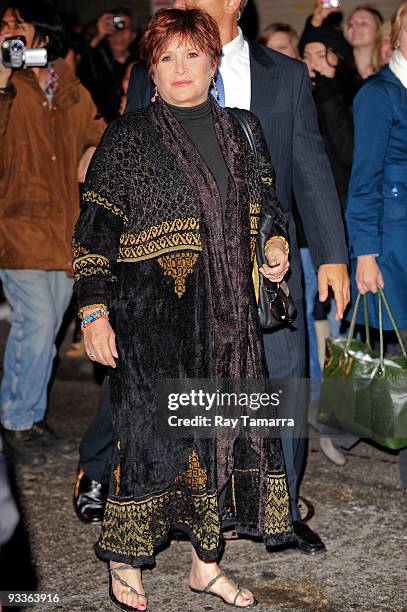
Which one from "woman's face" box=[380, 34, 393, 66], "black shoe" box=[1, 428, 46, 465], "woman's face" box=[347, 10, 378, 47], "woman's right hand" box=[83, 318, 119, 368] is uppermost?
"woman's face" box=[347, 10, 378, 47]

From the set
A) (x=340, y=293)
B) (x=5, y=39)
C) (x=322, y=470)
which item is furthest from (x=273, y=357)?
(x=5, y=39)

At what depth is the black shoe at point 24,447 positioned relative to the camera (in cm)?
620

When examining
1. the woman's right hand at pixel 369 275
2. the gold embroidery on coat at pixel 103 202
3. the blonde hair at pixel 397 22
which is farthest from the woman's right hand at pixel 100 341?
the blonde hair at pixel 397 22

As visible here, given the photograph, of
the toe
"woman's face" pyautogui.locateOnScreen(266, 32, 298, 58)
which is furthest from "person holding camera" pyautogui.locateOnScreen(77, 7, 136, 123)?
the toe

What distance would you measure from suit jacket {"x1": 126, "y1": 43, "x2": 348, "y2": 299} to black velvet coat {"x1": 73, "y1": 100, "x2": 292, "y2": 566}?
0.50 metres

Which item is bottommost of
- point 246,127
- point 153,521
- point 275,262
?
point 153,521

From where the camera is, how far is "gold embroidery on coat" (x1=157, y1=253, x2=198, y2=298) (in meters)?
4.19

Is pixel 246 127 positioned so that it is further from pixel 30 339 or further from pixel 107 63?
pixel 107 63

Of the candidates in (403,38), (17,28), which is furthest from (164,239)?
(17,28)

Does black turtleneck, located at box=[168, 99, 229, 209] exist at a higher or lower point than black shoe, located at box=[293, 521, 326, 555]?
higher

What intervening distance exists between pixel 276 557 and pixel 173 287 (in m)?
1.41

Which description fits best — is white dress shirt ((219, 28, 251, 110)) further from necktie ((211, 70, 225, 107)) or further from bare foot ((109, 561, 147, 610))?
bare foot ((109, 561, 147, 610))

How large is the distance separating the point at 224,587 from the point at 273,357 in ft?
3.35

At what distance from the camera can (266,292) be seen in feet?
14.6
